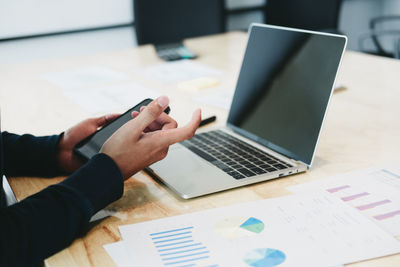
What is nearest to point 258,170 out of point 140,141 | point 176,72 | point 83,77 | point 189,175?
point 189,175

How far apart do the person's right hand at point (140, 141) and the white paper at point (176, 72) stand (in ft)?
2.79

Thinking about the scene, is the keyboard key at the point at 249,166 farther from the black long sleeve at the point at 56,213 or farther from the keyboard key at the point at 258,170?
the black long sleeve at the point at 56,213

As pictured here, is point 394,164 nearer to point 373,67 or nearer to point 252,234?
point 252,234

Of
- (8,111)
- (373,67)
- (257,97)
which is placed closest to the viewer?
(257,97)

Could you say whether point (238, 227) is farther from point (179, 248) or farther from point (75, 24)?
point (75, 24)

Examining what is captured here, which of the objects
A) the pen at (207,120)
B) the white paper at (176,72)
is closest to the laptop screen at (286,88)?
the pen at (207,120)

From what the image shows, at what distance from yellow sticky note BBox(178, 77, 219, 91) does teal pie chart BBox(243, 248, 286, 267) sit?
95 centimetres

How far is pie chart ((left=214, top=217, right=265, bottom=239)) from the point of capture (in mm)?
677

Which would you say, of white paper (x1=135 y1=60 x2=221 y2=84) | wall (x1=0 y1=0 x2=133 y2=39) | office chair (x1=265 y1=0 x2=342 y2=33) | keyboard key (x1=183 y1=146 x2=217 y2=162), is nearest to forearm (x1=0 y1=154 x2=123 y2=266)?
keyboard key (x1=183 y1=146 x2=217 y2=162)

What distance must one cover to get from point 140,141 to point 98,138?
15 centimetres

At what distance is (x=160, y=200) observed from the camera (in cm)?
81

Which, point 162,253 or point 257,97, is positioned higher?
point 257,97

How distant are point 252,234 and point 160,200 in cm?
20

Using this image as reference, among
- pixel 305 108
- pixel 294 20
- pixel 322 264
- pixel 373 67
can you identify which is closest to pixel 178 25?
pixel 294 20
